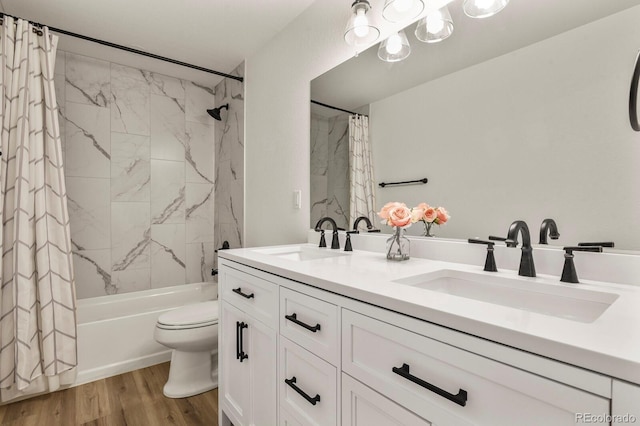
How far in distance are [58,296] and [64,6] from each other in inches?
69.1

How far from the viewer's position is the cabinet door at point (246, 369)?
1133mm

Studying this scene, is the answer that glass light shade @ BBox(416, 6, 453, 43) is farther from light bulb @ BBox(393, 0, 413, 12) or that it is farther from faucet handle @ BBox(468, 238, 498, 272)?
faucet handle @ BBox(468, 238, 498, 272)

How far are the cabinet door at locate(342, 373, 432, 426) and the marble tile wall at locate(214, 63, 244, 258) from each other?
6.54 ft

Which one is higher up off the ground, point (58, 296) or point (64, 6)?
point (64, 6)

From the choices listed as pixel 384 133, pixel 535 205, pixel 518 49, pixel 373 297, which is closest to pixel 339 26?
pixel 384 133

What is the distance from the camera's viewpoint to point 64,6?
1921 mm

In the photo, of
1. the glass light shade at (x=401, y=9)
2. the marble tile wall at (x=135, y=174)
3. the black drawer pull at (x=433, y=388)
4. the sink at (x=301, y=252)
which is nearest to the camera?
the black drawer pull at (x=433, y=388)

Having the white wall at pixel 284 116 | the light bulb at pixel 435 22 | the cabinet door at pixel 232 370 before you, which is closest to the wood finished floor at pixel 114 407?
the cabinet door at pixel 232 370

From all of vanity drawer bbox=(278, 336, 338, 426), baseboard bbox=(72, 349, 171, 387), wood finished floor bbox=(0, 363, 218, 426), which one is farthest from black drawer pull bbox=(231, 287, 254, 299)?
baseboard bbox=(72, 349, 171, 387)

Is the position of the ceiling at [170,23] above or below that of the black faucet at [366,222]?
above

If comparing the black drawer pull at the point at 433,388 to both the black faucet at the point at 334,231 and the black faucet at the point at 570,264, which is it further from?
the black faucet at the point at 334,231

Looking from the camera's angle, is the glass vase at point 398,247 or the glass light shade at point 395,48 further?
the glass light shade at point 395,48

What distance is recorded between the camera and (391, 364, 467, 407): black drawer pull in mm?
570

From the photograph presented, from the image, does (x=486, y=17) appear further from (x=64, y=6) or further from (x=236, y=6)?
(x=64, y=6)
